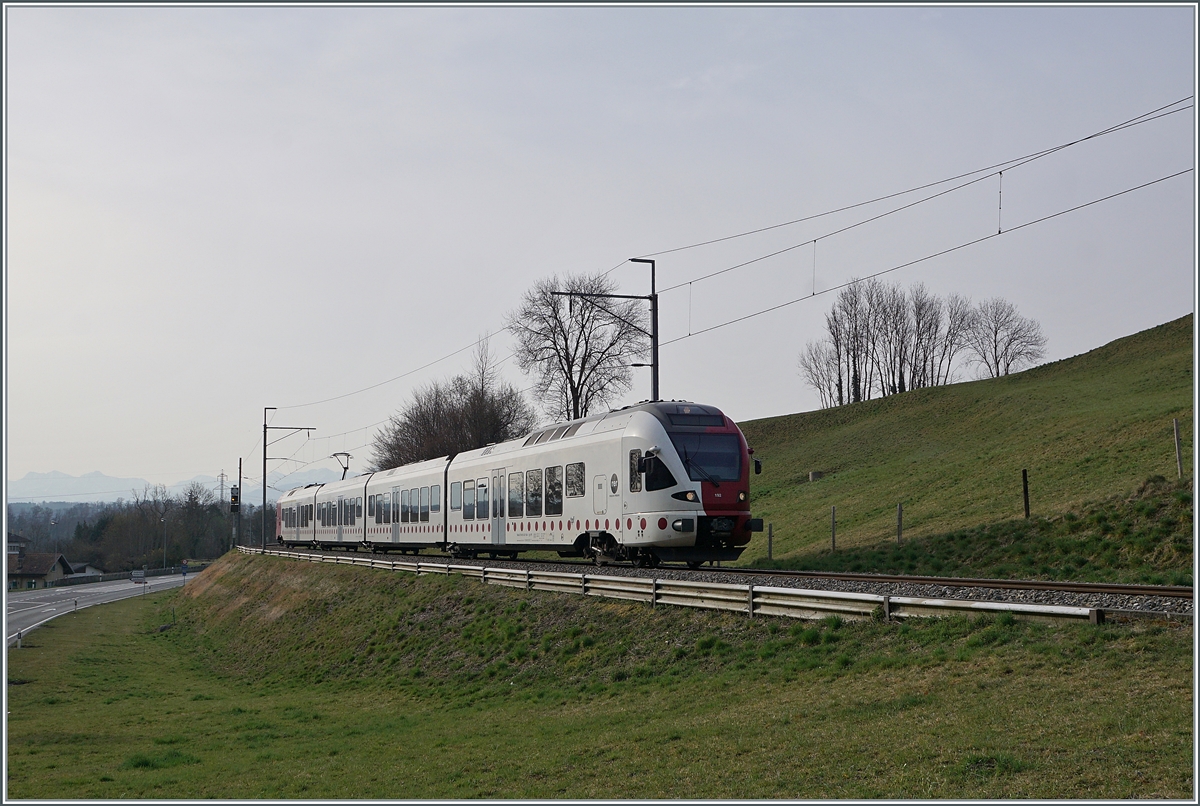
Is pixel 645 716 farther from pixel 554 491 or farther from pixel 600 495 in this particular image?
pixel 554 491

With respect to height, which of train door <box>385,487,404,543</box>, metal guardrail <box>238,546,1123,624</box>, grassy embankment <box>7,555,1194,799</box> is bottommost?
grassy embankment <box>7,555,1194,799</box>

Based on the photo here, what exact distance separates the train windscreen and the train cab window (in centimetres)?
1078

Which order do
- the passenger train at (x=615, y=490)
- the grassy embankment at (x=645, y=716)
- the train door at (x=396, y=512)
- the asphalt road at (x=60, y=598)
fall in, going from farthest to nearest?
the asphalt road at (x=60, y=598), the train door at (x=396, y=512), the passenger train at (x=615, y=490), the grassy embankment at (x=645, y=716)

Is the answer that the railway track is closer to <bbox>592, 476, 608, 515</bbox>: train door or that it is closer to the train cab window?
<bbox>592, 476, 608, 515</bbox>: train door

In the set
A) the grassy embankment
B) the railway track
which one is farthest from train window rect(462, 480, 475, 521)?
the railway track

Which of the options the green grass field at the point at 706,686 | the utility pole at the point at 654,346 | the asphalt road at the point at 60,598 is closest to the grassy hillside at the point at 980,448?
the green grass field at the point at 706,686

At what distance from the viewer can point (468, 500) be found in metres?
33.1

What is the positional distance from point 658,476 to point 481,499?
1119 cm

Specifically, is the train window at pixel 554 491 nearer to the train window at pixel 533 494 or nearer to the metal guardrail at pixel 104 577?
the train window at pixel 533 494

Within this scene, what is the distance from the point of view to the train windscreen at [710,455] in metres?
22.1

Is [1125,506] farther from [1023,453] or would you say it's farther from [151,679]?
[151,679]

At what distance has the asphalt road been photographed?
71.9 meters

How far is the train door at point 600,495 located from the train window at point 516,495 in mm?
4692

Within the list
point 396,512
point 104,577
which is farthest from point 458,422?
point 104,577
